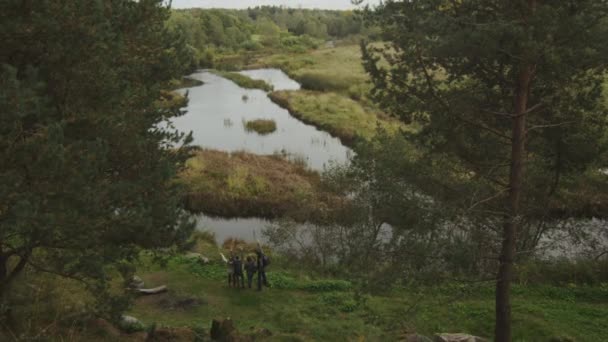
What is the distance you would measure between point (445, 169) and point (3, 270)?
12.1 metres

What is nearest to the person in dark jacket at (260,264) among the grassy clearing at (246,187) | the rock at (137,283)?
the rock at (137,283)

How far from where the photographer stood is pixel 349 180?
20766 mm

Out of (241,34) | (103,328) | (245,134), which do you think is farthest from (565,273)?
(241,34)

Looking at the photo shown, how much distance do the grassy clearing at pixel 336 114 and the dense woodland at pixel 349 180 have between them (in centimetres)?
2141

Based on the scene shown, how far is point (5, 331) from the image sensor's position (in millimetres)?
9586

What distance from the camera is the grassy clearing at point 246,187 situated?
2980 centimetres

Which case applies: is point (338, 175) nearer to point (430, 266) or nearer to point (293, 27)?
point (430, 266)

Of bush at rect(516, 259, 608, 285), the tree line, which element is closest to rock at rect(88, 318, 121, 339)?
bush at rect(516, 259, 608, 285)

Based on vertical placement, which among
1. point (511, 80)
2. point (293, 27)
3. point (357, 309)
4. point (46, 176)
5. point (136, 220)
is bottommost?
point (357, 309)

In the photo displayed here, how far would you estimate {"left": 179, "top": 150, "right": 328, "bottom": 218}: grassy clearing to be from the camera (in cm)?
2980

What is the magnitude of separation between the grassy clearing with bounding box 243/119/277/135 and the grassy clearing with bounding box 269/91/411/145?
431 cm

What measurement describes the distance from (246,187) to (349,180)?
1192cm

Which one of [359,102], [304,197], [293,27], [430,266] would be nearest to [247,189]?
[304,197]

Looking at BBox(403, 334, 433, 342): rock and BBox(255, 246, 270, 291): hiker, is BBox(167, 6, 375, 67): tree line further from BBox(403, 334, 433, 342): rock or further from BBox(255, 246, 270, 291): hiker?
BBox(403, 334, 433, 342): rock
